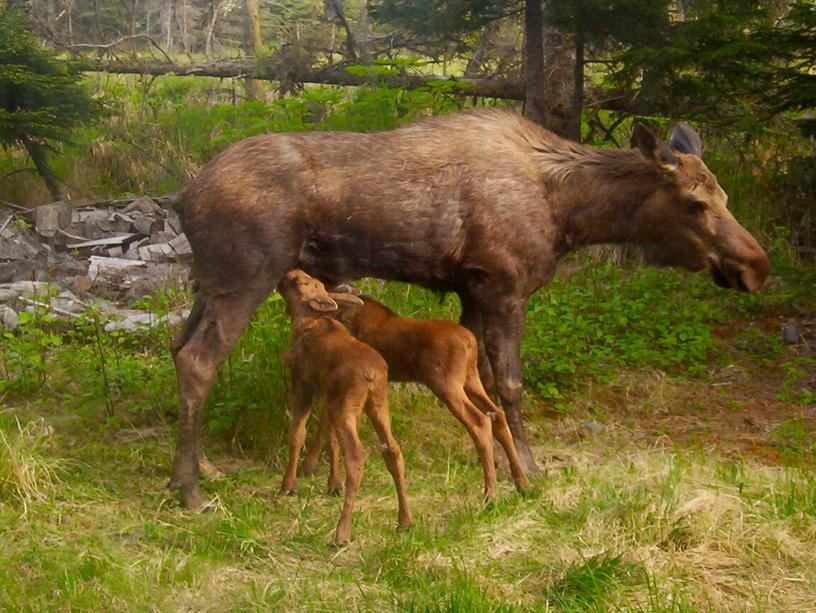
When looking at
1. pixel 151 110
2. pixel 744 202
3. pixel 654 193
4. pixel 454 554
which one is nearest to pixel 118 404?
pixel 454 554

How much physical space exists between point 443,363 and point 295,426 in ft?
3.24

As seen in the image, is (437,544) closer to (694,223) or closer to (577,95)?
(694,223)

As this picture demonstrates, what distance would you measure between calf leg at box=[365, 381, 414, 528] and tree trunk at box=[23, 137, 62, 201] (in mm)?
8137

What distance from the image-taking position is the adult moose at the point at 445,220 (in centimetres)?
642

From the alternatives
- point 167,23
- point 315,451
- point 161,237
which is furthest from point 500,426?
point 167,23

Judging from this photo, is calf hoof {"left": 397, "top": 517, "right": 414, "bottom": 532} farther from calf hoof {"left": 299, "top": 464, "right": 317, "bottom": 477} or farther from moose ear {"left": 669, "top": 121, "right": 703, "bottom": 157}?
moose ear {"left": 669, "top": 121, "right": 703, "bottom": 157}

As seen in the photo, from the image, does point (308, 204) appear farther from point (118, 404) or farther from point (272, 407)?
point (118, 404)

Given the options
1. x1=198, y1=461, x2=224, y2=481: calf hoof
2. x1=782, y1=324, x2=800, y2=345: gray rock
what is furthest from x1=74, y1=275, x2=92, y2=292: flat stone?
x1=782, y1=324, x2=800, y2=345: gray rock

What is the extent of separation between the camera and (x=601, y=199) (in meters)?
7.11

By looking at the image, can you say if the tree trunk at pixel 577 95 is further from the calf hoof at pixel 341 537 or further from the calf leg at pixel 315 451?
the calf hoof at pixel 341 537

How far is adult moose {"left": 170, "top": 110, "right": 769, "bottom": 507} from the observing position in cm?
642

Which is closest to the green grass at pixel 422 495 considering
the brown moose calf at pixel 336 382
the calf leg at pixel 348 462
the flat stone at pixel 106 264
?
the calf leg at pixel 348 462

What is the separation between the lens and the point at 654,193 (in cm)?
706

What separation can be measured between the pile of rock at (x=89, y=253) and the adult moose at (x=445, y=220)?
347cm
